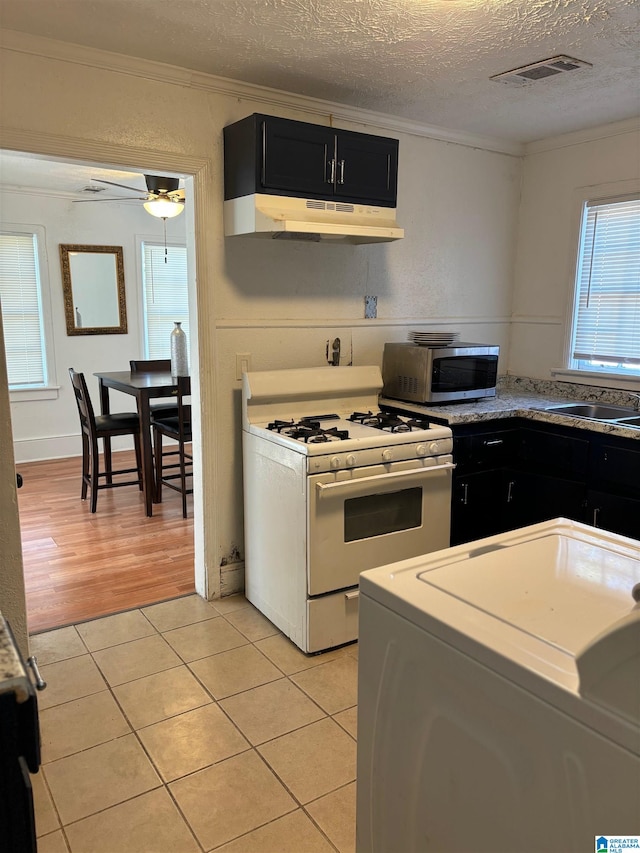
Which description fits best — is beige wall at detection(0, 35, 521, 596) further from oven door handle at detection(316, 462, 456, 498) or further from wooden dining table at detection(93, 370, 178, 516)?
wooden dining table at detection(93, 370, 178, 516)

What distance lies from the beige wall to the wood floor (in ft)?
1.60

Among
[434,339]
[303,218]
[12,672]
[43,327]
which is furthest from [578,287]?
[43,327]

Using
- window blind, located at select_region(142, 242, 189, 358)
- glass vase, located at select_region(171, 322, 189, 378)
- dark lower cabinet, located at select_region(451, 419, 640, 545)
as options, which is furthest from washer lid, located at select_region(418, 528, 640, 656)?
window blind, located at select_region(142, 242, 189, 358)

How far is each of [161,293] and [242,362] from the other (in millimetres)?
3733

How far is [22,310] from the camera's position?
5.76 metres

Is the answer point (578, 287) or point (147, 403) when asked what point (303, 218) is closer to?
point (578, 287)

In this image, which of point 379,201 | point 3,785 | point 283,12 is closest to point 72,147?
point 283,12

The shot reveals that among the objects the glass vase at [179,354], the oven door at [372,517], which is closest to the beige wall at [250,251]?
the oven door at [372,517]

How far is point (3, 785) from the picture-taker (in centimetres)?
87

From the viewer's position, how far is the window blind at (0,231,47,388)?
5.60 metres

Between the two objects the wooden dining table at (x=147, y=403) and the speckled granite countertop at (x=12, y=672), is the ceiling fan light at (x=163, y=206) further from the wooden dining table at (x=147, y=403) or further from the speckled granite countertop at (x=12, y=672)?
the speckled granite countertop at (x=12, y=672)

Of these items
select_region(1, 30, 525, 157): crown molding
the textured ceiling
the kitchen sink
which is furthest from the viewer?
the kitchen sink

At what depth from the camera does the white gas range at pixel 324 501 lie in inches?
104

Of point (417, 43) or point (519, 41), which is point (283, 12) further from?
point (519, 41)
